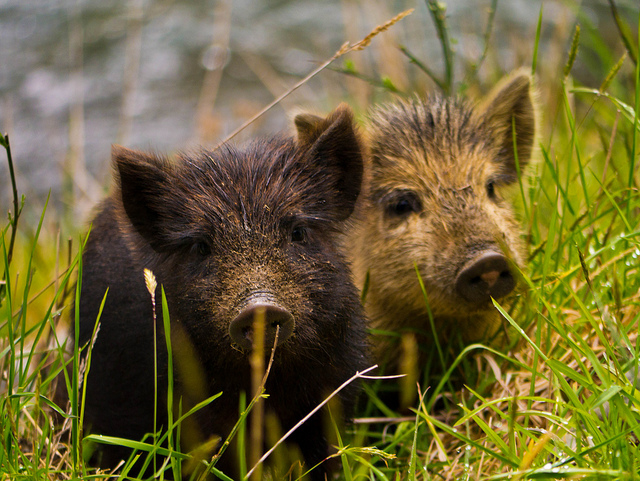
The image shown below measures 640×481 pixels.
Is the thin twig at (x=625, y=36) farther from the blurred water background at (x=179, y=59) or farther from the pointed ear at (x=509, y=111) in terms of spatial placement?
the blurred water background at (x=179, y=59)

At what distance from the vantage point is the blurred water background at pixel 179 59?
27.9 feet

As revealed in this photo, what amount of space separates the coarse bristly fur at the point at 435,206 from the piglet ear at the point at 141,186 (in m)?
1.11

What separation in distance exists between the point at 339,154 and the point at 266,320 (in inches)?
39.4

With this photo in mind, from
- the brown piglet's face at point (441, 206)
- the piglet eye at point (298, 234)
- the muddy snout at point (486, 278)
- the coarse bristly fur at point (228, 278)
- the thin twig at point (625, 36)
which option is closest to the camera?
the coarse bristly fur at point (228, 278)

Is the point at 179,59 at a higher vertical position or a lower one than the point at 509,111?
higher

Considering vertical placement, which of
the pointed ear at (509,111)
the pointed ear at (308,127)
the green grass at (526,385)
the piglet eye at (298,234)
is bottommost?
the green grass at (526,385)

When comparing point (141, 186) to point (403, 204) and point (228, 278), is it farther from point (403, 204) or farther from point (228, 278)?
point (403, 204)

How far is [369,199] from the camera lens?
Answer: 4.13 metres

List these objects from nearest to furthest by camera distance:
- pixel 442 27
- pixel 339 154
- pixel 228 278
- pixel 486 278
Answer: pixel 228 278, pixel 339 154, pixel 486 278, pixel 442 27

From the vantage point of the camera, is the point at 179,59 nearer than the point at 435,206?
No

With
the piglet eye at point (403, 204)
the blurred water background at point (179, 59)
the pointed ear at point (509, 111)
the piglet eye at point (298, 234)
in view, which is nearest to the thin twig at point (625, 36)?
the pointed ear at point (509, 111)

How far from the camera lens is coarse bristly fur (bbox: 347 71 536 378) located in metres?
3.67

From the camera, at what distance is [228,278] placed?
8.75ft

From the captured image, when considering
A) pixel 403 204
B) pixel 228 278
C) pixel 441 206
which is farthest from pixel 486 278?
pixel 228 278
